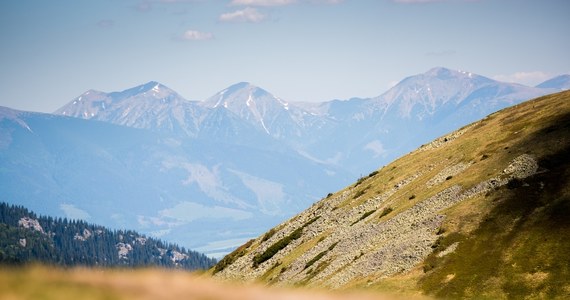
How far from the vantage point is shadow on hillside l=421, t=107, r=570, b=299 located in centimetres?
5738

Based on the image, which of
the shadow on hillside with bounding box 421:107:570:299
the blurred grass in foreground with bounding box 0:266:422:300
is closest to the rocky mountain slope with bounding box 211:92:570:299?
the shadow on hillside with bounding box 421:107:570:299

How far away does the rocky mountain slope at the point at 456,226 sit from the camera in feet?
203

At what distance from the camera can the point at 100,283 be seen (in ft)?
45.3

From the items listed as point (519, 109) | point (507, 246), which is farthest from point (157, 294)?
point (519, 109)

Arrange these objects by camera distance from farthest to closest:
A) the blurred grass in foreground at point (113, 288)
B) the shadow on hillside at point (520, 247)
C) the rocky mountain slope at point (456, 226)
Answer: the rocky mountain slope at point (456, 226) < the shadow on hillside at point (520, 247) < the blurred grass in foreground at point (113, 288)

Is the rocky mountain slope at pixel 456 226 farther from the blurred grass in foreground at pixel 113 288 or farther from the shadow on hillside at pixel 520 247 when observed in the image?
the blurred grass in foreground at pixel 113 288

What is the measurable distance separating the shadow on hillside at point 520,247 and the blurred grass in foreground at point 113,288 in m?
45.5

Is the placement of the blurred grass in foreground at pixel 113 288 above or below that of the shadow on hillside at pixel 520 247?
above

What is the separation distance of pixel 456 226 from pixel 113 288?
215 feet

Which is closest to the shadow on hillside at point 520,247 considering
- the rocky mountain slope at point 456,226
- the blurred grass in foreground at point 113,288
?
the rocky mountain slope at point 456,226

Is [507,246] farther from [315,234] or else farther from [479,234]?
[315,234]

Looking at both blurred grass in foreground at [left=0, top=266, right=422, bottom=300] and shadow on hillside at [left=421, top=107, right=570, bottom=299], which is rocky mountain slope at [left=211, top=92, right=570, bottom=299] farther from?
blurred grass in foreground at [left=0, top=266, right=422, bottom=300]

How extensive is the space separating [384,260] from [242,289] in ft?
212

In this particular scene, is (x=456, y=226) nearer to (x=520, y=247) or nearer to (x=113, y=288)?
(x=520, y=247)
